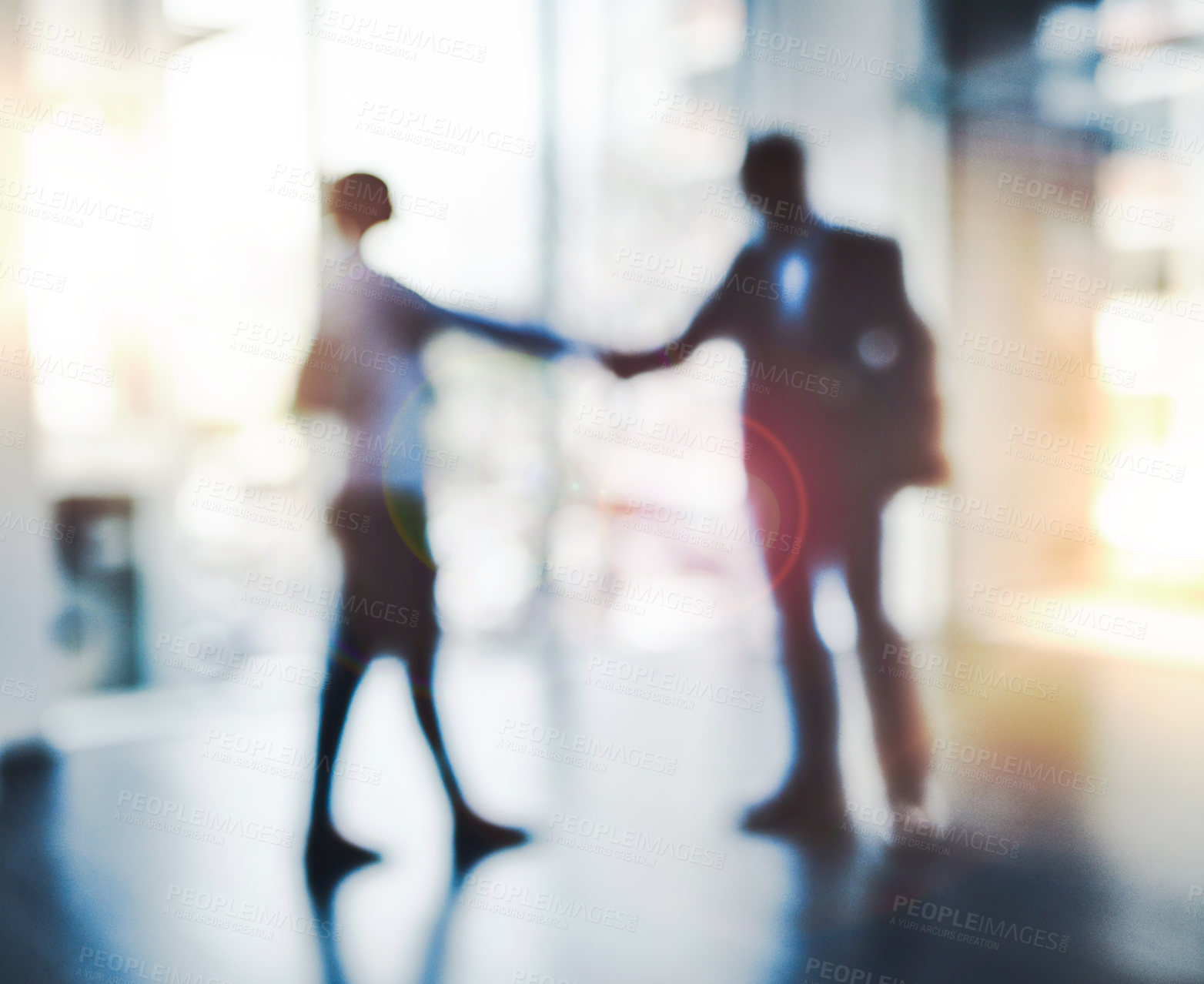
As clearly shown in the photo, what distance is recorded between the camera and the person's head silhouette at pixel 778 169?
6.53 feet

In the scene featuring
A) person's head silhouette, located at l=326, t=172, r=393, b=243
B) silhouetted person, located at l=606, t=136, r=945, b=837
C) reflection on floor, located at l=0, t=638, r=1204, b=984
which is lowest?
reflection on floor, located at l=0, t=638, r=1204, b=984

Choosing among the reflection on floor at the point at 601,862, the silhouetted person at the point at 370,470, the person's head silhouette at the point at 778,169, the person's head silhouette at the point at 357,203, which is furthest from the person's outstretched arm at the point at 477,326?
the reflection on floor at the point at 601,862

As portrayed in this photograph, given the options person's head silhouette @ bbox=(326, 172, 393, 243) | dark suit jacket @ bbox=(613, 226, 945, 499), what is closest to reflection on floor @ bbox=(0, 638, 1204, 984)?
dark suit jacket @ bbox=(613, 226, 945, 499)

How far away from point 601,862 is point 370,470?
0.91 metres

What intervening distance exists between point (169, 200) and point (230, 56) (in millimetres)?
530

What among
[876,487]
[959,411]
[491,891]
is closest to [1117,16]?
[959,411]

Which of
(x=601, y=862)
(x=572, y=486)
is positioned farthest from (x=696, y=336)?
(x=572, y=486)

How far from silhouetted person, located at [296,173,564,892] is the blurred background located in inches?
2.4

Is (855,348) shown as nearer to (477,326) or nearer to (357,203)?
(477,326)

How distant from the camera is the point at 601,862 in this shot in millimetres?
1881

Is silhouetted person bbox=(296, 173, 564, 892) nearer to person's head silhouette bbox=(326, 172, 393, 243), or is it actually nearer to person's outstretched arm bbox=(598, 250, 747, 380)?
person's head silhouette bbox=(326, 172, 393, 243)

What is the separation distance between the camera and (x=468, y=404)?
3.72 meters

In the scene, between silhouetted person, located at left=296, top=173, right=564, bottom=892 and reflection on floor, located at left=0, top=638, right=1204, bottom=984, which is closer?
reflection on floor, located at left=0, top=638, right=1204, bottom=984

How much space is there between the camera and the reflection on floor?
4.95 ft
